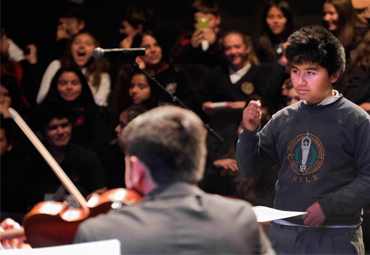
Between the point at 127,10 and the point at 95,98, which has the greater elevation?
the point at 127,10

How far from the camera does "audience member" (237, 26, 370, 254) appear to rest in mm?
1549

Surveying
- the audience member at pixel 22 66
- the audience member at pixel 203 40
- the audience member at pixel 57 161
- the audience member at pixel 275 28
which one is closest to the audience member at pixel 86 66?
the audience member at pixel 22 66

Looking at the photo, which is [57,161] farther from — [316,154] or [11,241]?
[316,154]

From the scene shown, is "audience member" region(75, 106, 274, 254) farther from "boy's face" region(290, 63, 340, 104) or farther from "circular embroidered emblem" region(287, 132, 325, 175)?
"boy's face" region(290, 63, 340, 104)

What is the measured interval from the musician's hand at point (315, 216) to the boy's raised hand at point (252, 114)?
1.11 ft

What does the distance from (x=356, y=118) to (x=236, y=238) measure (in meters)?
0.88

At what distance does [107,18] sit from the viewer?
4.35m

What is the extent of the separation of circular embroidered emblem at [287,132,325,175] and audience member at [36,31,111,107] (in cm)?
237

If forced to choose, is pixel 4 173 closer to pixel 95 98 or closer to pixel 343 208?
A: pixel 95 98

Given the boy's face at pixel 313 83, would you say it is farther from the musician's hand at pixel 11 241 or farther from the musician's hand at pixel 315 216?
the musician's hand at pixel 11 241

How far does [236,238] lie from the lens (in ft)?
2.95

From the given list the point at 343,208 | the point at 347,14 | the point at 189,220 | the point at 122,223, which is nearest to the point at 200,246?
the point at 189,220

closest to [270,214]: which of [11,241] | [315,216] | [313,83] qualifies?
[315,216]

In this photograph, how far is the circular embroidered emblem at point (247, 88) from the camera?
3.40m
